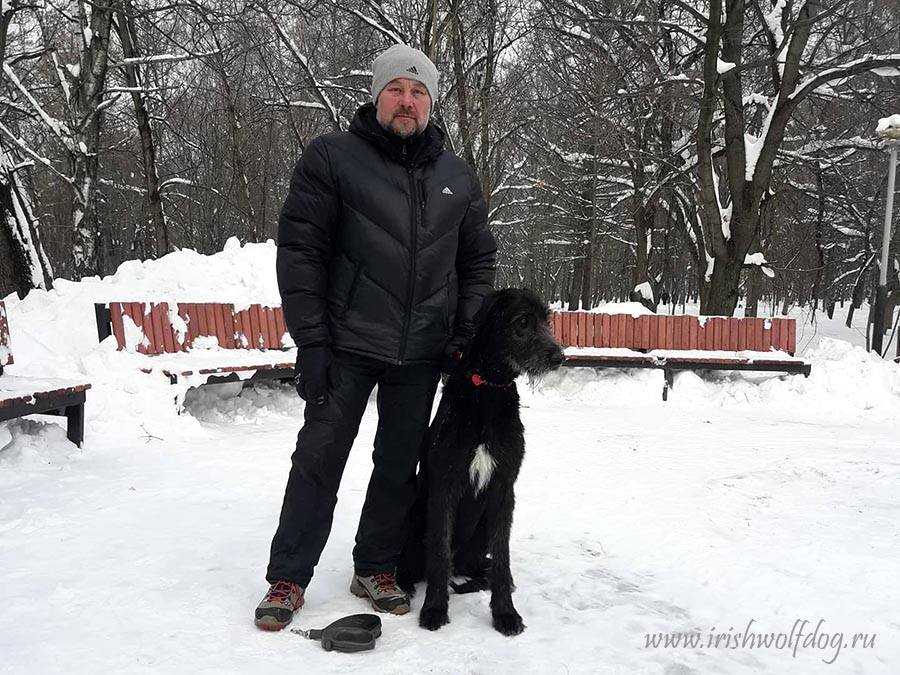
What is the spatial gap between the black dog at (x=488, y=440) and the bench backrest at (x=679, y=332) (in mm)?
6584

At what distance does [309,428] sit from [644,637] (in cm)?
169

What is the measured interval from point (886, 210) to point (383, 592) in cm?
1119

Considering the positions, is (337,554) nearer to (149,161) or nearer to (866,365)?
(866,365)

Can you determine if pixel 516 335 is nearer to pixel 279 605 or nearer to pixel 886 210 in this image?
pixel 279 605

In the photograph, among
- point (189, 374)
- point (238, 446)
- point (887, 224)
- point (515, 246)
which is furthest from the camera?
point (515, 246)

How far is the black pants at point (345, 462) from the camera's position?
2842mm

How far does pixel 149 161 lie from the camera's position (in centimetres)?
1545

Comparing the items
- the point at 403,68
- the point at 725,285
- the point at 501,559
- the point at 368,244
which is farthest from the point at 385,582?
the point at 725,285

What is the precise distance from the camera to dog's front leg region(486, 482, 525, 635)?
2.77 m

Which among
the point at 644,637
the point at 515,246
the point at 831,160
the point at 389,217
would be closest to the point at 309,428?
the point at 389,217

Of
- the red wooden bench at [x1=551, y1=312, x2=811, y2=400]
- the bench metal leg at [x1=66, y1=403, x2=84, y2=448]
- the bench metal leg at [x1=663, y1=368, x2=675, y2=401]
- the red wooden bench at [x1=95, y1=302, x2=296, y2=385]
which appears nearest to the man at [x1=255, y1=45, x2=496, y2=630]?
the bench metal leg at [x1=66, y1=403, x2=84, y2=448]

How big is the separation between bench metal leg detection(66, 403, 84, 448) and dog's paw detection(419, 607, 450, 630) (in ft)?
12.8

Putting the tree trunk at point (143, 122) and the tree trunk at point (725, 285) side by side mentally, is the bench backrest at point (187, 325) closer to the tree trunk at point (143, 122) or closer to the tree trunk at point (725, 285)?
the tree trunk at point (725, 285)

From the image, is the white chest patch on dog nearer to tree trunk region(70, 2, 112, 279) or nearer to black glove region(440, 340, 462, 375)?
black glove region(440, 340, 462, 375)
